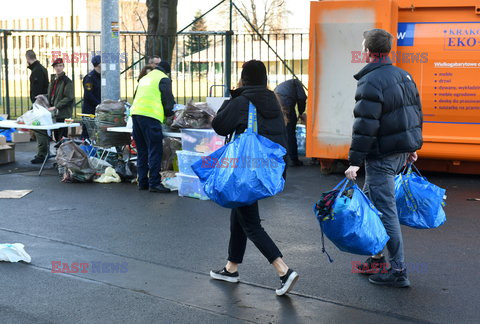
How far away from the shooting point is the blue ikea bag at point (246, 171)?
501cm

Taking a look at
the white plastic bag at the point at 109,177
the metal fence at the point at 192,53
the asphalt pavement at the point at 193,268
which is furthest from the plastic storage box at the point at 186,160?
the metal fence at the point at 192,53

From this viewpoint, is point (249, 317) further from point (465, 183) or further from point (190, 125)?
point (465, 183)

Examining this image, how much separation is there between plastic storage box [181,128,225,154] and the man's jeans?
373cm

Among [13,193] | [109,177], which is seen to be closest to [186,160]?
[109,177]

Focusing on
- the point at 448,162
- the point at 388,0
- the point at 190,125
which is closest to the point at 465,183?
the point at 448,162

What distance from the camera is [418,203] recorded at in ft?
18.3

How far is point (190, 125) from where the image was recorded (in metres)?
9.09

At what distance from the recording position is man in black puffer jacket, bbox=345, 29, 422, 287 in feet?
16.7

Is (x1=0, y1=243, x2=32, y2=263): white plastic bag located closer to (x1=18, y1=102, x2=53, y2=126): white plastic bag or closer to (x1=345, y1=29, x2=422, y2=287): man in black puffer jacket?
(x1=345, y1=29, x2=422, y2=287): man in black puffer jacket

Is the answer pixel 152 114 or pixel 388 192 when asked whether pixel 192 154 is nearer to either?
pixel 152 114

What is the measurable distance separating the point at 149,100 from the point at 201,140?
892 millimetres

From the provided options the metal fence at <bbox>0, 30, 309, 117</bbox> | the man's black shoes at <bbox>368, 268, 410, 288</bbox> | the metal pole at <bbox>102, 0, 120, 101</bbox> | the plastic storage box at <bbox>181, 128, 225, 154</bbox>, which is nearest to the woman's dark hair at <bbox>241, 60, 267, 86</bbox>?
the man's black shoes at <bbox>368, 268, 410, 288</bbox>

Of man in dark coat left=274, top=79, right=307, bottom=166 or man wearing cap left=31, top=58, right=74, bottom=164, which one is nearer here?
man in dark coat left=274, top=79, right=307, bottom=166

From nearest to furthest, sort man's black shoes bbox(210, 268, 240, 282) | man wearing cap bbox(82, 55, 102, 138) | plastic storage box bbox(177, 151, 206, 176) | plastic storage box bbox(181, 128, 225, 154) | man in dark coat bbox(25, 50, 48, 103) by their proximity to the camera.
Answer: man's black shoes bbox(210, 268, 240, 282) → plastic storage box bbox(181, 128, 225, 154) → plastic storage box bbox(177, 151, 206, 176) → man wearing cap bbox(82, 55, 102, 138) → man in dark coat bbox(25, 50, 48, 103)
